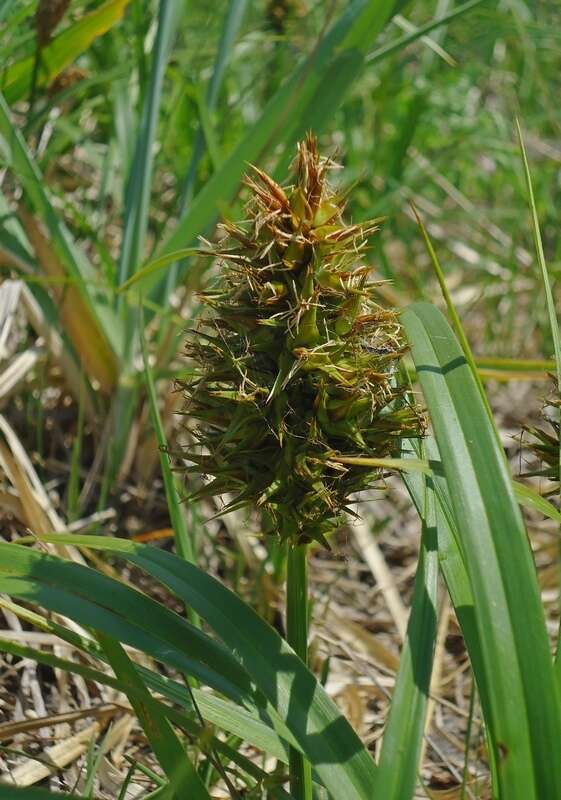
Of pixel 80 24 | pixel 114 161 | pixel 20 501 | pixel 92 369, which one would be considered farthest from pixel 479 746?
pixel 114 161

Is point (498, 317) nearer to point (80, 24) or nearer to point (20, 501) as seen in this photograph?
point (80, 24)

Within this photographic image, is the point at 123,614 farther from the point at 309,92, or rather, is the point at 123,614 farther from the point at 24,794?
the point at 309,92

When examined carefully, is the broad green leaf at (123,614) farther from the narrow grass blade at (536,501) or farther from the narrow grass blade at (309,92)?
the narrow grass blade at (309,92)

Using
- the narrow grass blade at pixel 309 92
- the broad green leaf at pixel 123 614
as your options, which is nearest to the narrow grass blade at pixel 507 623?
the broad green leaf at pixel 123 614

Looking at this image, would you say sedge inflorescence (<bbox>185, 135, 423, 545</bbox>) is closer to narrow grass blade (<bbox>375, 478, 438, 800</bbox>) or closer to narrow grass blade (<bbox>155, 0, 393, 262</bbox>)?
narrow grass blade (<bbox>375, 478, 438, 800</bbox>)

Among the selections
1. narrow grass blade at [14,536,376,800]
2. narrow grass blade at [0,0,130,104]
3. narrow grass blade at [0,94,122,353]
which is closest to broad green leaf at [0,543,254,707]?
narrow grass blade at [14,536,376,800]

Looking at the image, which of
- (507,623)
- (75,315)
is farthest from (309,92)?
(507,623)

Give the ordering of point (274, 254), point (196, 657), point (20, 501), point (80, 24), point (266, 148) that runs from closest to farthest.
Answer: point (274, 254) → point (196, 657) → point (20, 501) → point (266, 148) → point (80, 24)
